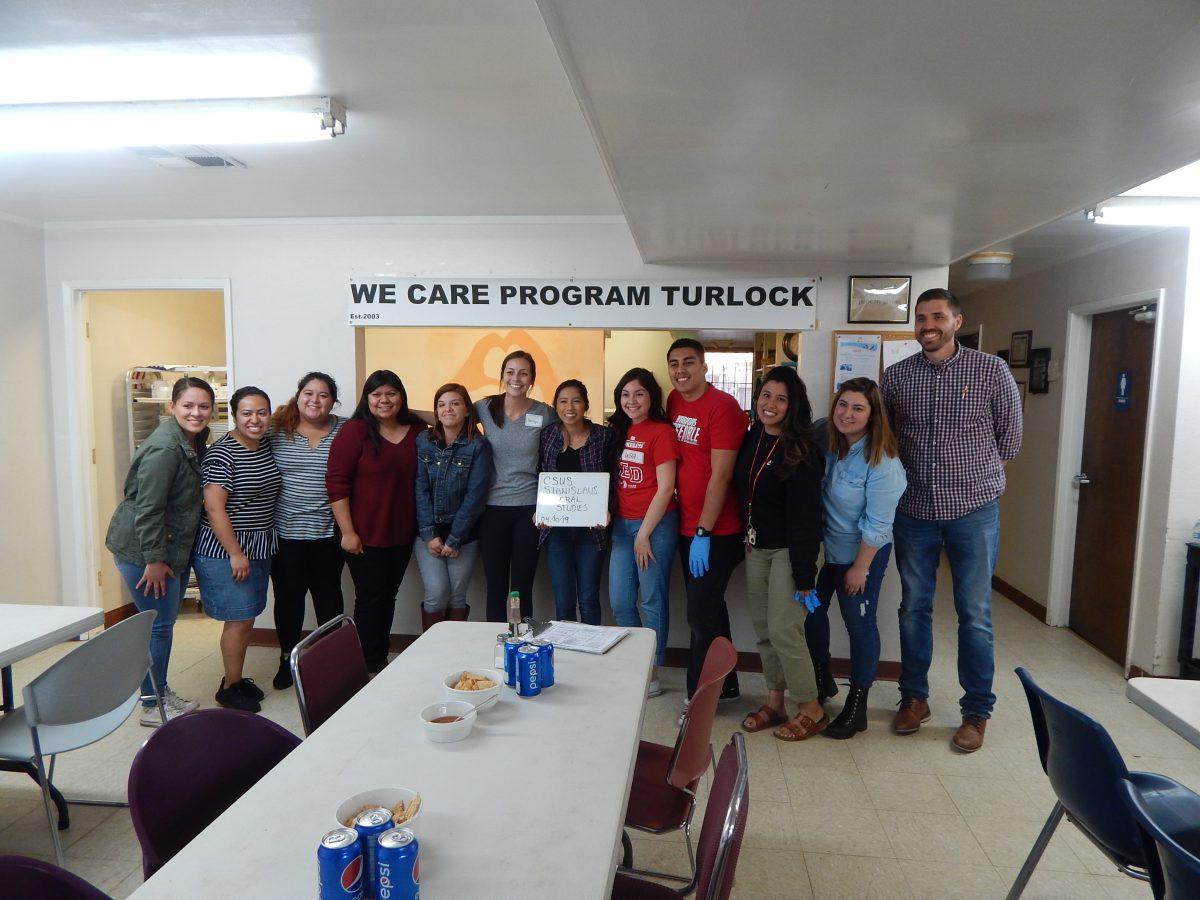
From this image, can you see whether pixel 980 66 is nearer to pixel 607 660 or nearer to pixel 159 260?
pixel 607 660

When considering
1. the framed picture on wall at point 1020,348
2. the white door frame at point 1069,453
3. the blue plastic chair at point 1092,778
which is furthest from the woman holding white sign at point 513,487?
the framed picture on wall at point 1020,348

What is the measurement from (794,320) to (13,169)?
3.78 metres

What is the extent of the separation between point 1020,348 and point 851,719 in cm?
367

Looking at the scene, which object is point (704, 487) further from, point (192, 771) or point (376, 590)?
point (192, 771)

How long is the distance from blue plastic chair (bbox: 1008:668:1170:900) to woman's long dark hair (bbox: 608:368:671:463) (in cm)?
194

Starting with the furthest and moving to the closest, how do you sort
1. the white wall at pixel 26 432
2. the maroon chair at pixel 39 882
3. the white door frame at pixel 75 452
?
1. the white door frame at pixel 75 452
2. the white wall at pixel 26 432
3. the maroon chair at pixel 39 882

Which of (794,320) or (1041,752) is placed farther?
(794,320)

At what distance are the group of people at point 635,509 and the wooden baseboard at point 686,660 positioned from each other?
1.28 ft

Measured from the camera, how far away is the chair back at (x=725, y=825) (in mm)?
1256

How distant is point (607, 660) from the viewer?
2225 mm

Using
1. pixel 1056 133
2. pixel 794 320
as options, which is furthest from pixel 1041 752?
pixel 794 320

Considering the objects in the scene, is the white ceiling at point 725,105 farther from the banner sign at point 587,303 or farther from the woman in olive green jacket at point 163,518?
the woman in olive green jacket at point 163,518

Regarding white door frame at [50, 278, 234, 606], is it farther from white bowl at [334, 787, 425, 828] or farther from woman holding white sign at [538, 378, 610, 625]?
white bowl at [334, 787, 425, 828]

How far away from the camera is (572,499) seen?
11.5 feet
